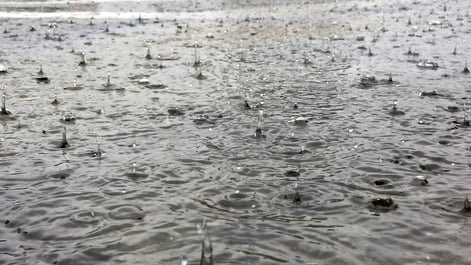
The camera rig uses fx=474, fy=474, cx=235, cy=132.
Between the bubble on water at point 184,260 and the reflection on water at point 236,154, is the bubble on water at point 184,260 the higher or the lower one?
the lower one

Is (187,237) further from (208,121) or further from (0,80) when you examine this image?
(0,80)

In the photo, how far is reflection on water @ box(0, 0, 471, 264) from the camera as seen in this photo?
500 centimetres

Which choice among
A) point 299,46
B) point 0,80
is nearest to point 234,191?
point 0,80

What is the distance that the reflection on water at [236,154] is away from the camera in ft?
16.4

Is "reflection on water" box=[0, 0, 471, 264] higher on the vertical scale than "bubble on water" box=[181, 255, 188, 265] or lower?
higher

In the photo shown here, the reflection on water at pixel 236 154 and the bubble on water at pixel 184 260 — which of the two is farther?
the reflection on water at pixel 236 154

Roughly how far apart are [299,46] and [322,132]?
869 cm

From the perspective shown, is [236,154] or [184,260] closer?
[184,260]

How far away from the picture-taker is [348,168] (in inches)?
268

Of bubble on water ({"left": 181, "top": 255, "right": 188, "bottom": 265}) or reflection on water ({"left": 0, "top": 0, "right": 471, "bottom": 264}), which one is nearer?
bubble on water ({"left": 181, "top": 255, "right": 188, "bottom": 265})

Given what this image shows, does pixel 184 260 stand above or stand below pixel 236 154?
below

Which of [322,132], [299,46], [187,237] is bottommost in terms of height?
[187,237]

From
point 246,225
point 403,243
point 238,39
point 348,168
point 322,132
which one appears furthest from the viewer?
point 238,39

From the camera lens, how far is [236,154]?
24.2 ft
